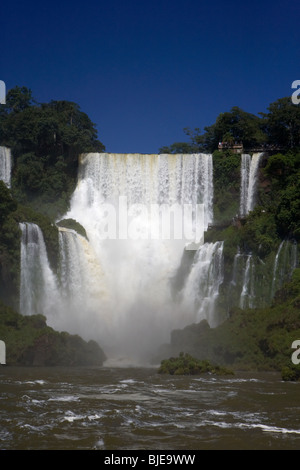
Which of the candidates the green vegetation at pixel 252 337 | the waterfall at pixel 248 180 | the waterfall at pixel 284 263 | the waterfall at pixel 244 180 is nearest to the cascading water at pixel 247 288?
the waterfall at pixel 284 263

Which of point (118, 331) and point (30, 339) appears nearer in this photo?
point (30, 339)

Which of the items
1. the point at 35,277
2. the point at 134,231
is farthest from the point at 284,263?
the point at 134,231

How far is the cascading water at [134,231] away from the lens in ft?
126

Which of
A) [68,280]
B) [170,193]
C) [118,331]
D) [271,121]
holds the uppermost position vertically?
[271,121]

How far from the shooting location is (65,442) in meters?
11.8

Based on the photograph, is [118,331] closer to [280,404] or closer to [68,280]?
[68,280]

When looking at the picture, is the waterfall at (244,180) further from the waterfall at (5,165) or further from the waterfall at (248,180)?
the waterfall at (5,165)

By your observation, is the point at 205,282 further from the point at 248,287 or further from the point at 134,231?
the point at 134,231

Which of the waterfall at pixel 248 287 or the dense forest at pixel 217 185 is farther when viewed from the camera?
the waterfall at pixel 248 287

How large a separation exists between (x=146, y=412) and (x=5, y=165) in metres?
35.7

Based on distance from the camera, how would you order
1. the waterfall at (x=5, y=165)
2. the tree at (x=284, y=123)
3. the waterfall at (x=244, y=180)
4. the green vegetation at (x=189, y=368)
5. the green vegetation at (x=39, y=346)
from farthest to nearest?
1. the tree at (x=284, y=123)
2. the waterfall at (x=5, y=165)
3. the waterfall at (x=244, y=180)
4. the green vegetation at (x=39, y=346)
5. the green vegetation at (x=189, y=368)

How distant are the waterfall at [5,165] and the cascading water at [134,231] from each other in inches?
222

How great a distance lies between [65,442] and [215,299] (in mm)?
24041

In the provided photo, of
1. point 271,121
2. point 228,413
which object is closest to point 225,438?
point 228,413
